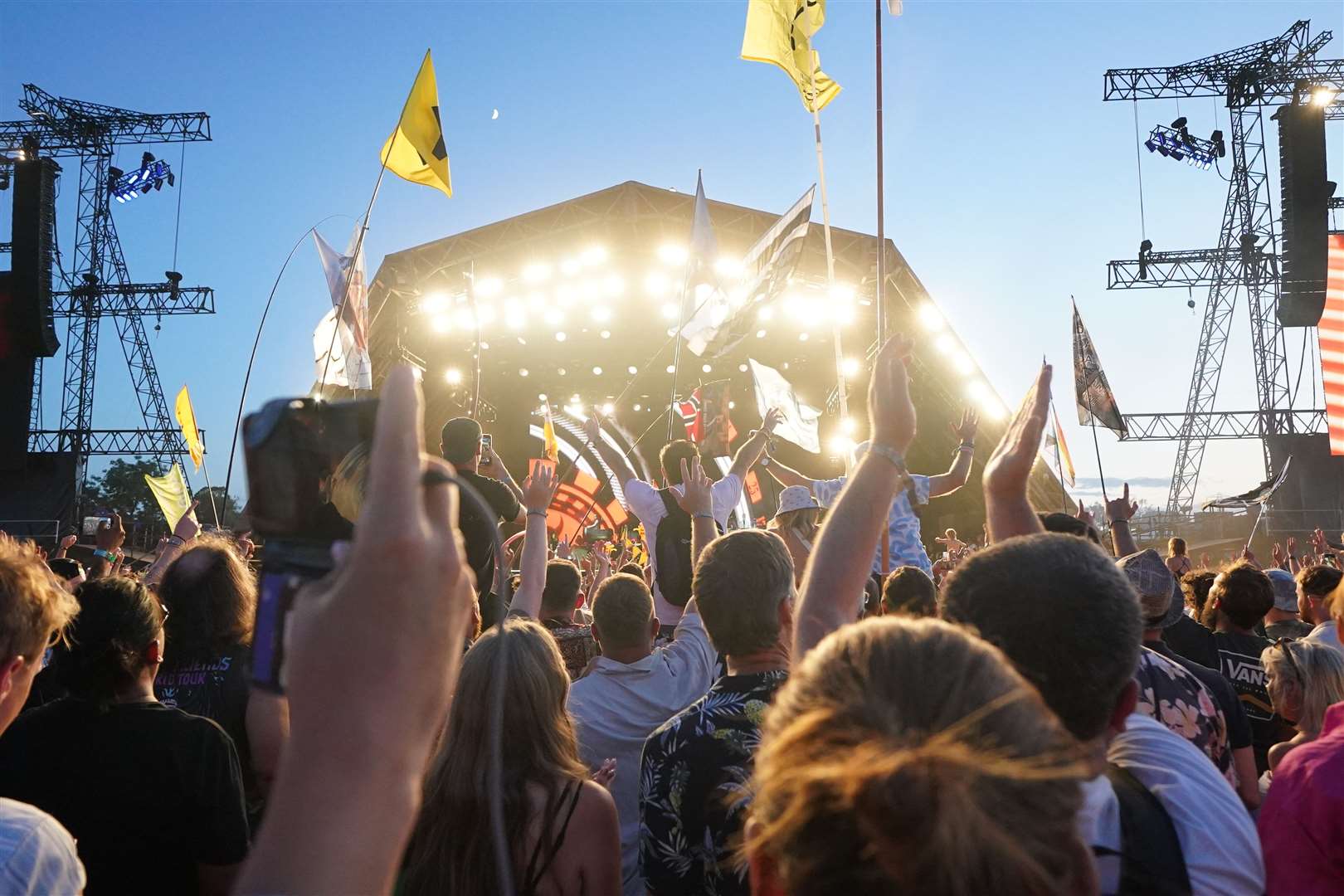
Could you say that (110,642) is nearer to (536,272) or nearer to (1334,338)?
(1334,338)

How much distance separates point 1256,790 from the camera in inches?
114

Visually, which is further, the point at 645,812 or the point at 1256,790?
the point at 1256,790

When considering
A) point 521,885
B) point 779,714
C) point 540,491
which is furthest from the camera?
point 540,491

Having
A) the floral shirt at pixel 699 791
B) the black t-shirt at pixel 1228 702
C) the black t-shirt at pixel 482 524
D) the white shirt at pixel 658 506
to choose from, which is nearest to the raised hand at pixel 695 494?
the black t-shirt at pixel 482 524

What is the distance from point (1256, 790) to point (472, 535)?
2.55 metres

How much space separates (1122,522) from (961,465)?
88 cm

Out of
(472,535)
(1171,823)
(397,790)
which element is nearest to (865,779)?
(397,790)

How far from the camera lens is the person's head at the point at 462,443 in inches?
133

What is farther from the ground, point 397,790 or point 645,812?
point 397,790

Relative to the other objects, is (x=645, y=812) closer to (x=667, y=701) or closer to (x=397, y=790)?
(x=667, y=701)

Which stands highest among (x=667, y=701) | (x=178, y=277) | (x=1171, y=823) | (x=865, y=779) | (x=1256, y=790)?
(x=178, y=277)

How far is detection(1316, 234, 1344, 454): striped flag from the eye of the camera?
26.5 ft

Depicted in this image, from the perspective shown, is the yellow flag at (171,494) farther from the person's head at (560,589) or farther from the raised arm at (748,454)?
the raised arm at (748,454)

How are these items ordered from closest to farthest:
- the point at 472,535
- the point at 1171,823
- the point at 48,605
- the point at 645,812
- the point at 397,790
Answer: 1. the point at 397,790
2. the point at 1171,823
3. the point at 48,605
4. the point at 645,812
5. the point at 472,535
